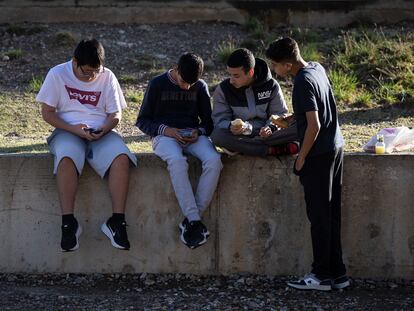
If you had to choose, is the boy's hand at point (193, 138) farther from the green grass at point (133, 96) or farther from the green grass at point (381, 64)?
the green grass at point (381, 64)

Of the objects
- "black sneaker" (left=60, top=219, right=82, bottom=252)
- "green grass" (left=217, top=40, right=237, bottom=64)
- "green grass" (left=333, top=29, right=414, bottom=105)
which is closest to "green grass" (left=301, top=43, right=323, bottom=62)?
"green grass" (left=333, top=29, right=414, bottom=105)

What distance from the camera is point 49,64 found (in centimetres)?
1066

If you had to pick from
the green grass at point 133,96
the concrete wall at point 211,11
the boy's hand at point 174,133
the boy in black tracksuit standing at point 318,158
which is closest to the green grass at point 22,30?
the concrete wall at point 211,11

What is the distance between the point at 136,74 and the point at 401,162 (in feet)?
15.7

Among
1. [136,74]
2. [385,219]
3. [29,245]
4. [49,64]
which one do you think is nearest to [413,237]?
[385,219]

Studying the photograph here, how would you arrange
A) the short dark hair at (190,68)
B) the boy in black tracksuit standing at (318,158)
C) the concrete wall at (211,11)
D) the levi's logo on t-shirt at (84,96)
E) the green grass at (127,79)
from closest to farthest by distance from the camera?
the boy in black tracksuit standing at (318,158) → the short dark hair at (190,68) → the levi's logo on t-shirt at (84,96) → the green grass at (127,79) → the concrete wall at (211,11)

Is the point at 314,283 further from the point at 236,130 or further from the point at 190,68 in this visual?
the point at 190,68

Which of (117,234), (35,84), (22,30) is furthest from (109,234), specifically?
(22,30)

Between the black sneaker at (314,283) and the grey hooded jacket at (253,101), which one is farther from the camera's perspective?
the grey hooded jacket at (253,101)

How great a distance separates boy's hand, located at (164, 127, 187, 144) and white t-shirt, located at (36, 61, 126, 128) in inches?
16.9

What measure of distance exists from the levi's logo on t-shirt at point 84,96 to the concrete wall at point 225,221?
0.51 m

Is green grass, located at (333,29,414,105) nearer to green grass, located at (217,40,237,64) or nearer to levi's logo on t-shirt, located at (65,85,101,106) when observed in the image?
green grass, located at (217,40,237,64)

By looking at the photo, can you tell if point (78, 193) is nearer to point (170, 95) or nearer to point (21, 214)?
point (21, 214)

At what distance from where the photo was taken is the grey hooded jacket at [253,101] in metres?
6.25
